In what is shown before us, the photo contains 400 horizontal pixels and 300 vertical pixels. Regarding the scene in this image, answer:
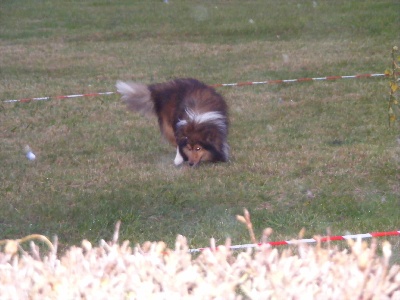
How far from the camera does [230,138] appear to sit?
32.5ft

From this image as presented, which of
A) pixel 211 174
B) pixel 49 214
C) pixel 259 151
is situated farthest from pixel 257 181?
pixel 49 214

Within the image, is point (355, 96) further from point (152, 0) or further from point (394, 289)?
point (152, 0)

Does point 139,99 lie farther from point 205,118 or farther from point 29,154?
point 29,154

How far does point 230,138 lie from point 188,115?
1287 mm

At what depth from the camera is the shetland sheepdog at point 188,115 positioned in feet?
28.2

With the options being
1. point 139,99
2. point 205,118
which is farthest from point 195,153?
point 139,99

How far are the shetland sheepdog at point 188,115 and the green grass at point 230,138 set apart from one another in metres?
0.21

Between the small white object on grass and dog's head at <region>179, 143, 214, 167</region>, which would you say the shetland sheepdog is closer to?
dog's head at <region>179, 143, 214, 167</region>

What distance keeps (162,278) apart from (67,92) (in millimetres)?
11576

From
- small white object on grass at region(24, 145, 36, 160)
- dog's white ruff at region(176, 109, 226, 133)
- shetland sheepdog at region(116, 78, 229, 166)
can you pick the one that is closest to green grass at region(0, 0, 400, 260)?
small white object on grass at region(24, 145, 36, 160)

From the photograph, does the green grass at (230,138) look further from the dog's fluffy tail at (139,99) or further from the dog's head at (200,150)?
the dog's fluffy tail at (139,99)

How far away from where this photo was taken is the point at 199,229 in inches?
254

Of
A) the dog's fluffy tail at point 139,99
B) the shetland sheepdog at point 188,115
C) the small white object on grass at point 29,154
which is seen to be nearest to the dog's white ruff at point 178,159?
the shetland sheepdog at point 188,115

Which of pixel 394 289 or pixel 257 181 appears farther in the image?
pixel 257 181
